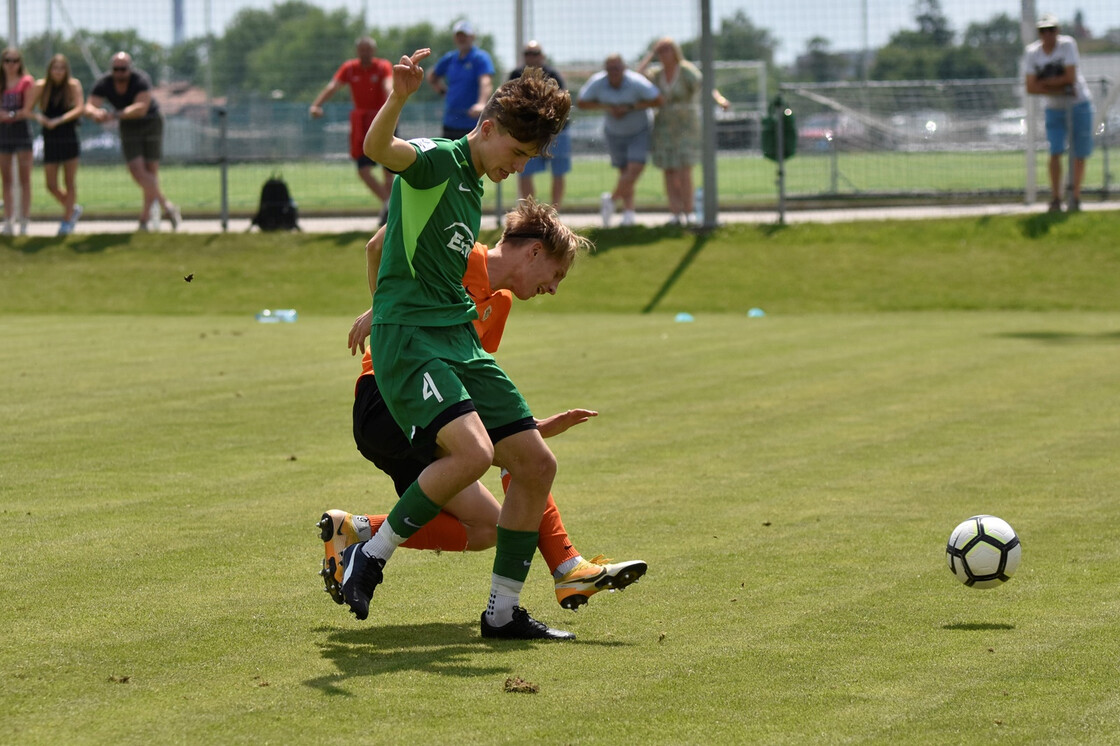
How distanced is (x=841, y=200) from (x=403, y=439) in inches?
730

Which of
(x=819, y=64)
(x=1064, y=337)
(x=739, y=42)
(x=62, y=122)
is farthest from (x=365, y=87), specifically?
(x=1064, y=337)

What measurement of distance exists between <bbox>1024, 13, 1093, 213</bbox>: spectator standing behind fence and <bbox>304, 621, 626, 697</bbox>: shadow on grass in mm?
16115

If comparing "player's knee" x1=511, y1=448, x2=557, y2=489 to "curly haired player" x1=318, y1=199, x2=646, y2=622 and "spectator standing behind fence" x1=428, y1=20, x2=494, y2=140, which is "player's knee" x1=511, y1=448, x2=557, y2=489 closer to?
"curly haired player" x1=318, y1=199, x2=646, y2=622

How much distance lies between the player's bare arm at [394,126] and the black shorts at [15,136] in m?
17.7

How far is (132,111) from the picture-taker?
68.8 feet

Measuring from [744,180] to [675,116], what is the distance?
707 centimetres

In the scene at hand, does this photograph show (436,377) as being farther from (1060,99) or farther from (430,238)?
(1060,99)

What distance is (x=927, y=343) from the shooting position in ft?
47.4

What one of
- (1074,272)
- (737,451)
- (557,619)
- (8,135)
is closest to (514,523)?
(557,619)

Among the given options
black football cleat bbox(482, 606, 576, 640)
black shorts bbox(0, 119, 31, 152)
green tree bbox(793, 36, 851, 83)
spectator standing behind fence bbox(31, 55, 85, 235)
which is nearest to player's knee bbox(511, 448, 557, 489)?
black football cleat bbox(482, 606, 576, 640)

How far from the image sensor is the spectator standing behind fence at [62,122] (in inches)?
843

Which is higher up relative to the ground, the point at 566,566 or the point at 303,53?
the point at 303,53

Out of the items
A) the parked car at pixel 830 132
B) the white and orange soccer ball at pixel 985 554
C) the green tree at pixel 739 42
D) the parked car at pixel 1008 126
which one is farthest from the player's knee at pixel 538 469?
the green tree at pixel 739 42

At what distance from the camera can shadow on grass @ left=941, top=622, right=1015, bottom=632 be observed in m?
5.38
